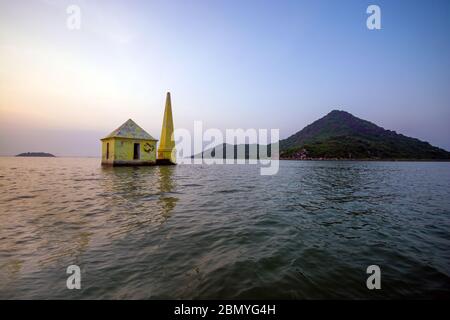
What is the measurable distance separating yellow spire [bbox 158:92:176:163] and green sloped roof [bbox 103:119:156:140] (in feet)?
14.8

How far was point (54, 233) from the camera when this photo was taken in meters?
6.26

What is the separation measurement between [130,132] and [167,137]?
26.4 ft

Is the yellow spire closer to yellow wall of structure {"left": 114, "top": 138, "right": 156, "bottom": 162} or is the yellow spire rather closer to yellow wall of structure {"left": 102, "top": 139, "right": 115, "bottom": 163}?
yellow wall of structure {"left": 114, "top": 138, "right": 156, "bottom": 162}

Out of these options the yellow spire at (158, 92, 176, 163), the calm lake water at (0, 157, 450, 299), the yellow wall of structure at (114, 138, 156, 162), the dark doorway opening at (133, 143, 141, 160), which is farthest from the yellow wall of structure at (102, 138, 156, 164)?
the calm lake water at (0, 157, 450, 299)

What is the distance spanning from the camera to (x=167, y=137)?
141 feet

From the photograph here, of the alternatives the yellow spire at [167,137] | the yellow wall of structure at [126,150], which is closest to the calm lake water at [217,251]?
the yellow wall of structure at [126,150]

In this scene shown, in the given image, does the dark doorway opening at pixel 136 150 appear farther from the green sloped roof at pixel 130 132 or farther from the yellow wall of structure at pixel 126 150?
the green sloped roof at pixel 130 132

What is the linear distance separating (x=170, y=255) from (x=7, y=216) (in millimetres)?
7289

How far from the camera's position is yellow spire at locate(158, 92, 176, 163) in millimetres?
42828

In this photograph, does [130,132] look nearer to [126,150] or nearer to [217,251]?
[126,150]

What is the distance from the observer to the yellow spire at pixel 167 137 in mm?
42828

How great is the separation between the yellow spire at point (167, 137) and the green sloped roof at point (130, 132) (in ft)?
14.8

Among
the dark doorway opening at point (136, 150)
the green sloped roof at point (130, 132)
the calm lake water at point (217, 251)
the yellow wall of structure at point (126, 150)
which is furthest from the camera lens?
the dark doorway opening at point (136, 150)
